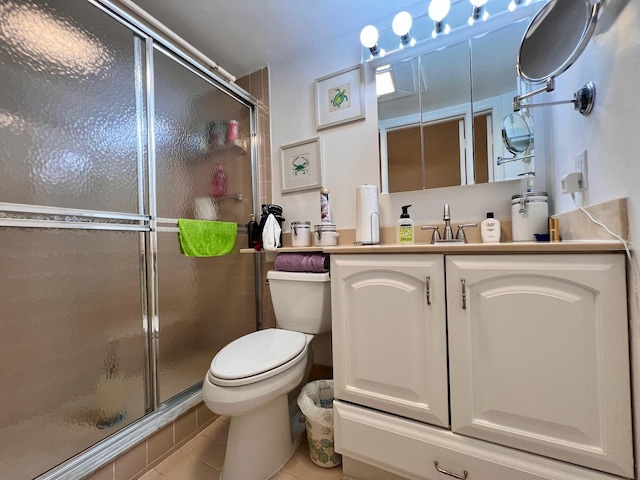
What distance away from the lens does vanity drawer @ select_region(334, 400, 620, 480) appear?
0.71 meters

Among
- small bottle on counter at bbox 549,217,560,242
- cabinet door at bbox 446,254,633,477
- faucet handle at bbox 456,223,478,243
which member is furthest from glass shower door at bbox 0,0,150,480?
small bottle on counter at bbox 549,217,560,242

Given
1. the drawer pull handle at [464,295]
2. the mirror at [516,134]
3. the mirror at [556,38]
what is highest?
the mirror at [556,38]

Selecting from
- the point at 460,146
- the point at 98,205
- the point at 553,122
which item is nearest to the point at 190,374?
the point at 98,205

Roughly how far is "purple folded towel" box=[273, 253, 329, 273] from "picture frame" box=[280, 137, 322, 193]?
0.52m

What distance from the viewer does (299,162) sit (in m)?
1.68

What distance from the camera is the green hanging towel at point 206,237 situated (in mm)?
1347

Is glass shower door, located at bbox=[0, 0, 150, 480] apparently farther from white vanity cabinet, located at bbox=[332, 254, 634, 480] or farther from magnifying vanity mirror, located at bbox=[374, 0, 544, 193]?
magnifying vanity mirror, located at bbox=[374, 0, 544, 193]

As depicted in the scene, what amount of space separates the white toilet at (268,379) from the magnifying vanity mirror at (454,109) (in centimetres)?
73

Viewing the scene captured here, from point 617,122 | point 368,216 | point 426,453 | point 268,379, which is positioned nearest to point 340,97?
point 368,216

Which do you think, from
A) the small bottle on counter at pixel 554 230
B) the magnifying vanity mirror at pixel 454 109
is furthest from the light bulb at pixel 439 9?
the small bottle on counter at pixel 554 230

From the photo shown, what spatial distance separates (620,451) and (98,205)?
1766mm

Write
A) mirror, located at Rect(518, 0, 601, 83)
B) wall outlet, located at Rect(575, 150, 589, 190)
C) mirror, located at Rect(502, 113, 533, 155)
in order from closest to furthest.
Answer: mirror, located at Rect(518, 0, 601, 83), wall outlet, located at Rect(575, 150, 589, 190), mirror, located at Rect(502, 113, 533, 155)

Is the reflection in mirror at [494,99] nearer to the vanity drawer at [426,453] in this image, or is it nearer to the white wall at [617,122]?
the white wall at [617,122]

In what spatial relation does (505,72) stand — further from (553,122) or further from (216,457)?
(216,457)
